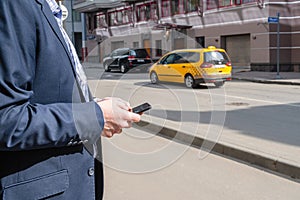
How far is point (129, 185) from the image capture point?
4.59m

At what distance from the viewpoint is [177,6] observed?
32.6 m

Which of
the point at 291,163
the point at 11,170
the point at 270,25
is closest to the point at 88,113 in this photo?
the point at 11,170

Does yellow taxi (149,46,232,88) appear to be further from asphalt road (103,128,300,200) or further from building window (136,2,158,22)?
building window (136,2,158,22)

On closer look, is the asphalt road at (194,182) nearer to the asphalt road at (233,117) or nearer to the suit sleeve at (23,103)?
the asphalt road at (233,117)

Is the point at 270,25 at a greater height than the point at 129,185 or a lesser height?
greater

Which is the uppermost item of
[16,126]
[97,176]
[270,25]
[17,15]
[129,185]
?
[270,25]

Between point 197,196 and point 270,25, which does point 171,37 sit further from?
point 197,196

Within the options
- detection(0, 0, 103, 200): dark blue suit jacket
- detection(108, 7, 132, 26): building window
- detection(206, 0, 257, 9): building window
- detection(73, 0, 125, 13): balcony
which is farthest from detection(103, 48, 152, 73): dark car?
detection(73, 0, 125, 13): balcony

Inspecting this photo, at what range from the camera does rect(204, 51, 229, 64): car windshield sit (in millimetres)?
15133

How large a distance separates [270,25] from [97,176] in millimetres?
23732

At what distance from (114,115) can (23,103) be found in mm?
344

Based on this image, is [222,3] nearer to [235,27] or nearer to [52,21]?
[235,27]

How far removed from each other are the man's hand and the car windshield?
541 inches

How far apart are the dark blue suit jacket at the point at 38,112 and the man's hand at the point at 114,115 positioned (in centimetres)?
4
